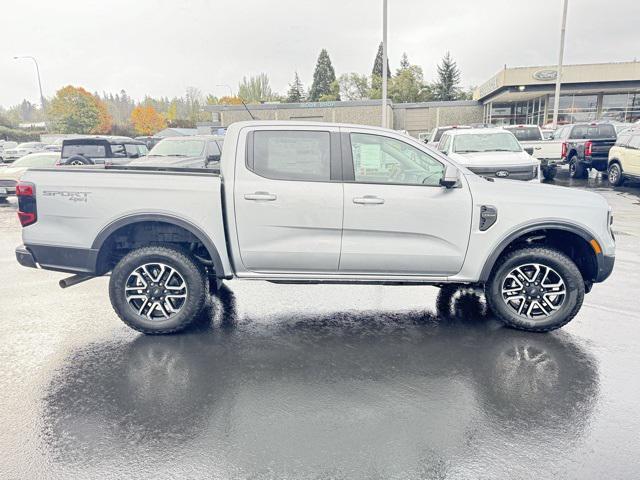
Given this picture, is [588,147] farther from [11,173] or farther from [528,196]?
[11,173]

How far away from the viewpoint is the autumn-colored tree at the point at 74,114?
69562mm

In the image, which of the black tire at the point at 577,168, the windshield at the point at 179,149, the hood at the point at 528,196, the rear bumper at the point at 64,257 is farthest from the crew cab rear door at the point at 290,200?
the black tire at the point at 577,168

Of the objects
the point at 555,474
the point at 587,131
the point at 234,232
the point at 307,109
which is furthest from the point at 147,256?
the point at 307,109

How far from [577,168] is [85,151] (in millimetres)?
17289

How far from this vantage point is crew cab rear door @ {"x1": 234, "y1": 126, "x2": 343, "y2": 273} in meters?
4.36

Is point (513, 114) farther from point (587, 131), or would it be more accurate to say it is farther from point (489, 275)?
point (489, 275)

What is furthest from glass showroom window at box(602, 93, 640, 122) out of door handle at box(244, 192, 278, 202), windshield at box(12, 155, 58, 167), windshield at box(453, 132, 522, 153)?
door handle at box(244, 192, 278, 202)

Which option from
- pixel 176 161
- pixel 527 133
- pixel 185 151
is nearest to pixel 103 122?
pixel 185 151

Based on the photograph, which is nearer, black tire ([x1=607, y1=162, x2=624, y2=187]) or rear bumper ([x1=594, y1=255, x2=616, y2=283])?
rear bumper ([x1=594, y1=255, x2=616, y2=283])

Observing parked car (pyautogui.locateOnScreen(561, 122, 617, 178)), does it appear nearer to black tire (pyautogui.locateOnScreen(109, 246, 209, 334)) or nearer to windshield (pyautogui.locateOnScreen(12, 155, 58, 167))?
black tire (pyautogui.locateOnScreen(109, 246, 209, 334))

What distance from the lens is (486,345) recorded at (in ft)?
14.1

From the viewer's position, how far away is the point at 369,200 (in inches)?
171

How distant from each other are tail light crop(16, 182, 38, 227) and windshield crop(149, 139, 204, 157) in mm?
7953

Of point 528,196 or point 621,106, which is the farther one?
point 621,106
